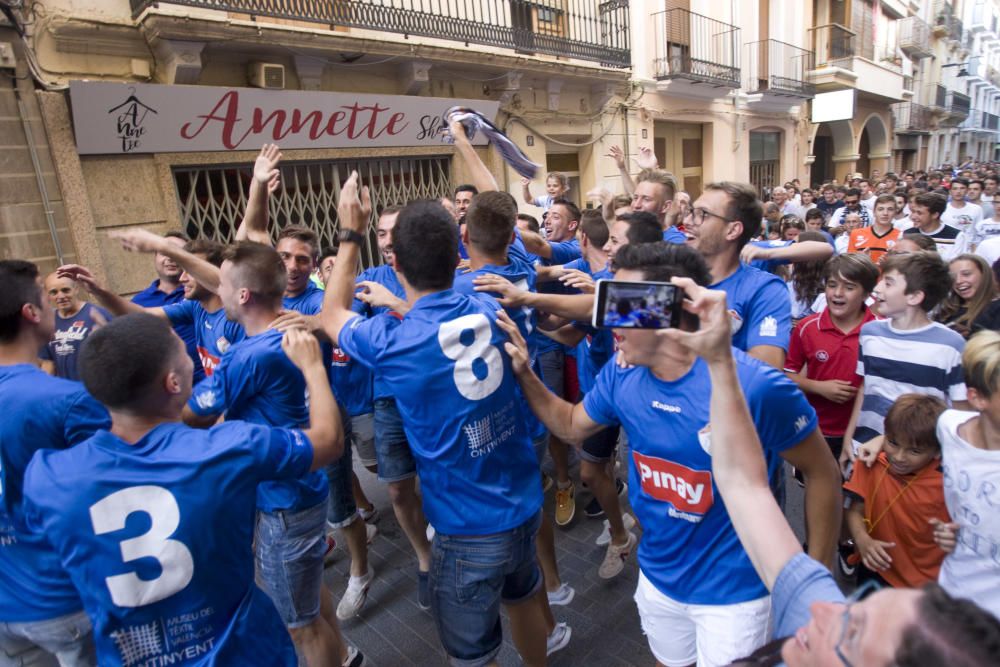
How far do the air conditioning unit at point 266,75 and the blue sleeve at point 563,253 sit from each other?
13.5ft

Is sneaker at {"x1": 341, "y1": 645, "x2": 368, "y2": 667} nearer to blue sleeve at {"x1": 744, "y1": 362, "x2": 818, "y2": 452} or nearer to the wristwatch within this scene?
the wristwatch

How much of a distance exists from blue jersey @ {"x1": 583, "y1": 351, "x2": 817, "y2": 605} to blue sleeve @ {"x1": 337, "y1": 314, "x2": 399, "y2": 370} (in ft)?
2.85

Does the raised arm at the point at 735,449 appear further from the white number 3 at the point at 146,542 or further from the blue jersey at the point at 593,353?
the blue jersey at the point at 593,353

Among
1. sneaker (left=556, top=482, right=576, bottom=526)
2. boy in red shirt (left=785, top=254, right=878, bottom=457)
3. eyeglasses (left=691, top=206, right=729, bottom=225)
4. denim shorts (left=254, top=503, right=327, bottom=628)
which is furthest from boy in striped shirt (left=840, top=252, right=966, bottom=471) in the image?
denim shorts (left=254, top=503, right=327, bottom=628)

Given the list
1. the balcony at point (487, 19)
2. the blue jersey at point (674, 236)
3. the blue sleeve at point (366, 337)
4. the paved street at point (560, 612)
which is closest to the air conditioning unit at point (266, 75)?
the balcony at point (487, 19)

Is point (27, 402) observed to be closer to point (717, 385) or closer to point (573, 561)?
point (717, 385)

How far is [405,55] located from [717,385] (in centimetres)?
730

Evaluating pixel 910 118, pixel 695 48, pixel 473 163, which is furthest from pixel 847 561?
pixel 910 118

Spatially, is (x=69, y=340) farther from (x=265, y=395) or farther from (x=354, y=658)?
(x=354, y=658)

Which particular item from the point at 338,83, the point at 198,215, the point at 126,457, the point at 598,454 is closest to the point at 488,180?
the point at 598,454

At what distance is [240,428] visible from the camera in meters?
1.62

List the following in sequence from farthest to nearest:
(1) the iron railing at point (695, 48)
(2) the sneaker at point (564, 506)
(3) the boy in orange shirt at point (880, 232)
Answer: (1) the iron railing at point (695, 48)
(3) the boy in orange shirt at point (880, 232)
(2) the sneaker at point (564, 506)

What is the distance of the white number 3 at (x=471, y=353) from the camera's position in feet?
6.70

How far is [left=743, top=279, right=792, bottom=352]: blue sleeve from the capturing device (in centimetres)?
261
